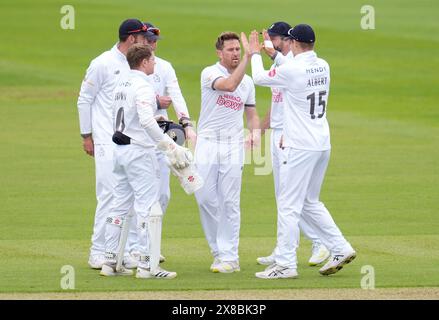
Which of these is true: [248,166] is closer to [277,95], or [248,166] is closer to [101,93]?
[277,95]

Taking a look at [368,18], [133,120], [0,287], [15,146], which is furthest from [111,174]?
[368,18]

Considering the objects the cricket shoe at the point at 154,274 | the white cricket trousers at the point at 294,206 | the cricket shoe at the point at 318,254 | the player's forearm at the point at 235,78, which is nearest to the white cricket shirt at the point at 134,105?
the player's forearm at the point at 235,78

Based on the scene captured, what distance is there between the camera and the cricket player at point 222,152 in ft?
42.3

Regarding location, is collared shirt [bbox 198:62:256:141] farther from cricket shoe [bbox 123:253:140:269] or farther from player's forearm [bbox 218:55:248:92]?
cricket shoe [bbox 123:253:140:269]

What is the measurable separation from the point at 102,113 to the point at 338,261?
325 centimetres

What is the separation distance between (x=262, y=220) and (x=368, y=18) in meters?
30.0

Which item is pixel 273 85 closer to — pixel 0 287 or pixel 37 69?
pixel 0 287

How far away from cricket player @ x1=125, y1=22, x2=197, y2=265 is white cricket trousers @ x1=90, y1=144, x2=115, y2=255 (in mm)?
370

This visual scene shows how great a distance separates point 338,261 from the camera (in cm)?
1217

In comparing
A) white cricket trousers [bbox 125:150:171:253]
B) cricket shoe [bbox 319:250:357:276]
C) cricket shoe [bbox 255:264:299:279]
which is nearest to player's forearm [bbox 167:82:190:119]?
white cricket trousers [bbox 125:150:171:253]

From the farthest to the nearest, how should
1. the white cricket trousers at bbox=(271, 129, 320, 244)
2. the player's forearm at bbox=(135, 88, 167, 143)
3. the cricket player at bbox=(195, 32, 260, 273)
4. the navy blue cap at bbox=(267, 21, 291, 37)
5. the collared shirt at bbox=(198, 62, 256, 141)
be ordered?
1. the navy blue cap at bbox=(267, 21, 291, 37)
2. the white cricket trousers at bbox=(271, 129, 320, 244)
3. the collared shirt at bbox=(198, 62, 256, 141)
4. the cricket player at bbox=(195, 32, 260, 273)
5. the player's forearm at bbox=(135, 88, 167, 143)

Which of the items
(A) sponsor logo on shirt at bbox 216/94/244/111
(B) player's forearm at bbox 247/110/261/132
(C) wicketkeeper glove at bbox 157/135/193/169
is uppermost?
(A) sponsor logo on shirt at bbox 216/94/244/111

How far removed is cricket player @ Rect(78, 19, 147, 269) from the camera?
13008 millimetres

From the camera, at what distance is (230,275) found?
40.9ft
